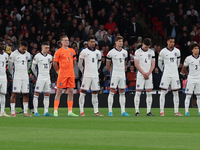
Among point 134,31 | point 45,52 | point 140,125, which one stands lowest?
point 140,125

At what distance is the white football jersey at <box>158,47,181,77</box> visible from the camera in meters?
13.2

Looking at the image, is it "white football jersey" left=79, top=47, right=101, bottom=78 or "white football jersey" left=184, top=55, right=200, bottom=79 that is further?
"white football jersey" left=184, top=55, right=200, bottom=79

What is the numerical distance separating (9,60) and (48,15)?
389 inches

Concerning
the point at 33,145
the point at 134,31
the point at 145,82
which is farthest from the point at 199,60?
the point at 134,31

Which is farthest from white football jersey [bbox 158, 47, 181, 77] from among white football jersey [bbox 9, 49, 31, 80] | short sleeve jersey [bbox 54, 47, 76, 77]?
white football jersey [bbox 9, 49, 31, 80]

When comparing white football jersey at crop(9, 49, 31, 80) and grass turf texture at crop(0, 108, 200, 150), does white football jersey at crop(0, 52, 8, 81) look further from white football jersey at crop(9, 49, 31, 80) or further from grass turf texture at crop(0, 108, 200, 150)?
grass turf texture at crop(0, 108, 200, 150)

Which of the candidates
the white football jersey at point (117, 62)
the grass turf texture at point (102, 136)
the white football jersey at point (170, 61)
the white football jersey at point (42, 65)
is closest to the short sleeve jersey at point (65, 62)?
the white football jersey at point (42, 65)

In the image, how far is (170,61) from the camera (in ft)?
43.6

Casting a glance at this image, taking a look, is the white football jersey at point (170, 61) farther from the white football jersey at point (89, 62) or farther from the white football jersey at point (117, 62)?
the white football jersey at point (89, 62)

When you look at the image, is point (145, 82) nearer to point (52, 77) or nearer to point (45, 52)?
point (45, 52)

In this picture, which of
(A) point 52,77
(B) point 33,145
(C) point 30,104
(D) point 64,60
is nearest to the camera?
(B) point 33,145

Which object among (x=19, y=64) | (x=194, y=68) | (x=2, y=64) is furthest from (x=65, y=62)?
(x=194, y=68)

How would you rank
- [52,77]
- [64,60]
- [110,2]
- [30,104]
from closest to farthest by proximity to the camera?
[64,60], [30,104], [52,77], [110,2]

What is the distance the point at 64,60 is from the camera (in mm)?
13039
